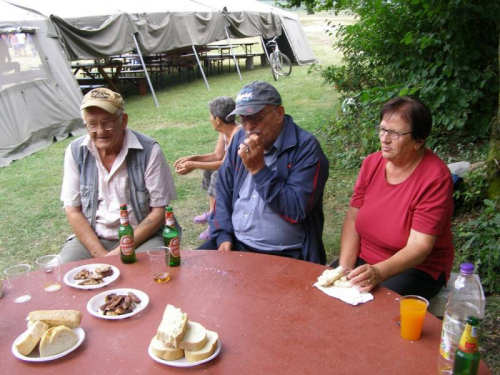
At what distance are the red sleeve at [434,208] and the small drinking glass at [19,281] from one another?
1.81 m

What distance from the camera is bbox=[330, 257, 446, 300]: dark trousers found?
240cm

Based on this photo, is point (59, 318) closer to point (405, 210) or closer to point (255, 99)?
point (255, 99)

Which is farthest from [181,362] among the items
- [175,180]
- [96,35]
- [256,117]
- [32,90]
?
[96,35]

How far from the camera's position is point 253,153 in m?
2.49

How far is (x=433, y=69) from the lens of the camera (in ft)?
18.2

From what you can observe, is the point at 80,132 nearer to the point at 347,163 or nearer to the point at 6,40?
the point at 6,40

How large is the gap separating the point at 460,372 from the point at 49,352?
1305mm

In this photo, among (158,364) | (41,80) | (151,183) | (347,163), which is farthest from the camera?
(41,80)

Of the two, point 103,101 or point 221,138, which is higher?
point 103,101

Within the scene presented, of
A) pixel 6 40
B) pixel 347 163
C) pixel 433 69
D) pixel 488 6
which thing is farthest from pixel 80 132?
pixel 488 6

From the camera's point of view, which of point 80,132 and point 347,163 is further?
point 80,132

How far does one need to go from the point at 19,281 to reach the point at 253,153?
1256mm

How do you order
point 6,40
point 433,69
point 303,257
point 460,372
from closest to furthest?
point 460,372
point 303,257
point 433,69
point 6,40

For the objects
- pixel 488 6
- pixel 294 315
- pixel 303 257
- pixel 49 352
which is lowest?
pixel 303 257
